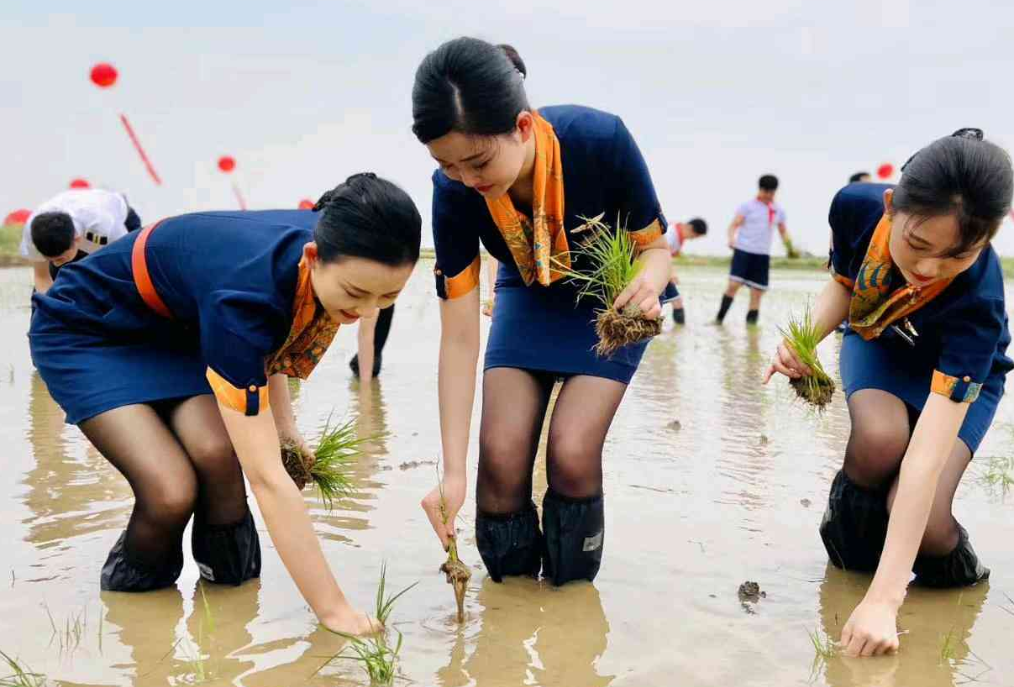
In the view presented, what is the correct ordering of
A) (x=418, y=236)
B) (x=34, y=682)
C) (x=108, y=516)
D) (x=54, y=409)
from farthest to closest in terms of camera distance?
(x=54, y=409)
(x=108, y=516)
(x=418, y=236)
(x=34, y=682)

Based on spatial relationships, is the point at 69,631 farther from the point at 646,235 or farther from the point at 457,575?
the point at 646,235

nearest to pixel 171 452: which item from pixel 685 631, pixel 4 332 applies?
pixel 685 631

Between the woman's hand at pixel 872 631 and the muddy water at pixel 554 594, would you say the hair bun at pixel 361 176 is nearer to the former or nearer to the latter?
the muddy water at pixel 554 594

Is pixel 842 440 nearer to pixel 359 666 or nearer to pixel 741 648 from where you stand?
pixel 741 648

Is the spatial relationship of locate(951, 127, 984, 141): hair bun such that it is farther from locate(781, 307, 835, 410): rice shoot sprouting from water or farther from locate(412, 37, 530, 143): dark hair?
locate(412, 37, 530, 143): dark hair

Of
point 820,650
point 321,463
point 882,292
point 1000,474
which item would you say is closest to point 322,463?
point 321,463

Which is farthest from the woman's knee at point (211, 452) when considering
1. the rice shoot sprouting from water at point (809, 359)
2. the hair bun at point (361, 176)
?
the rice shoot sprouting from water at point (809, 359)

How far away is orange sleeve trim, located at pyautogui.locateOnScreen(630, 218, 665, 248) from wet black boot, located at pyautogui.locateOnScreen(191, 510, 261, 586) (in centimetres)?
147

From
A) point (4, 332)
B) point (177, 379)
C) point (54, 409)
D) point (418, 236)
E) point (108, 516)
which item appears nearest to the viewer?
point (418, 236)

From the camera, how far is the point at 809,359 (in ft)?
12.4

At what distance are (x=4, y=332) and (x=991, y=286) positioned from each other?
8.77 metres

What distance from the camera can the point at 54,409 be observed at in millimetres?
6332

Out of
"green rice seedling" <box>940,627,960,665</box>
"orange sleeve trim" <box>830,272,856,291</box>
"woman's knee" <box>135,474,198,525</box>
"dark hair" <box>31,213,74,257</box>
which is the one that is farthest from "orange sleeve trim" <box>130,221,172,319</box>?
"dark hair" <box>31,213,74,257</box>

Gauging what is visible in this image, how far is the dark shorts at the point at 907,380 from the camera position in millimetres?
3625
